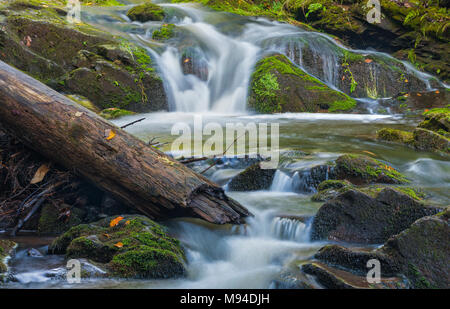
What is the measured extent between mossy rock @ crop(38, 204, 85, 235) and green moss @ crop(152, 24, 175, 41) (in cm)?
960

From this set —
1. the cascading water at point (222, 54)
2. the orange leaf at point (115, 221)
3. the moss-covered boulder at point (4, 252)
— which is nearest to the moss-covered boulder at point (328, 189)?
the orange leaf at point (115, 221)

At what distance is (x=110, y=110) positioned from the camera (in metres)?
9.38

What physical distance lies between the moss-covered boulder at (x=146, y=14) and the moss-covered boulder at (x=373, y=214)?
40.9 ft

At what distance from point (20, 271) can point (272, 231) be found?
2.56 metres

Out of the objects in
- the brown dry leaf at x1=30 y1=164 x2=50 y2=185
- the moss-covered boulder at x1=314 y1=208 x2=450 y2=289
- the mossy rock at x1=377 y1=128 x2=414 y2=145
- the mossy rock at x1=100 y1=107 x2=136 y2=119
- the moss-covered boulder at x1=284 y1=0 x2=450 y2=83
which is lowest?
the moss-covered boulder at x1=314 y1=208 x2=450 y2=289

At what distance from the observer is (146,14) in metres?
14.2

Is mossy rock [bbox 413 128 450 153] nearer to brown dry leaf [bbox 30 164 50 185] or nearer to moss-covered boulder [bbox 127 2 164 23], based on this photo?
brown dry leaf [bbox 30 164 50 185]

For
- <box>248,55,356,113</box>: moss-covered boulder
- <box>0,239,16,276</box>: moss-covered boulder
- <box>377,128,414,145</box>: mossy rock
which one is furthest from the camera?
<box>248,55,356,113</box>: moss-covered boulder

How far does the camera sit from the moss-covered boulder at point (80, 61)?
378 inches

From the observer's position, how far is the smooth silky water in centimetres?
365

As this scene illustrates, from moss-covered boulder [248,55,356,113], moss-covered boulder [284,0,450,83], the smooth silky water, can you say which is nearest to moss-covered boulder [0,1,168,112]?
the smooth silky water

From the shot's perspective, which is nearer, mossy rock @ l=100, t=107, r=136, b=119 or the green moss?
mossy rock @ l=100, t=107, r=136, b=119

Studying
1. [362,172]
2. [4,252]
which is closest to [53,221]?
[4,252]

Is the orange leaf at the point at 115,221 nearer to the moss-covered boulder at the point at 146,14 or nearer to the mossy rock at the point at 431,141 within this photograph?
the mossy rock at the point at 431,141
